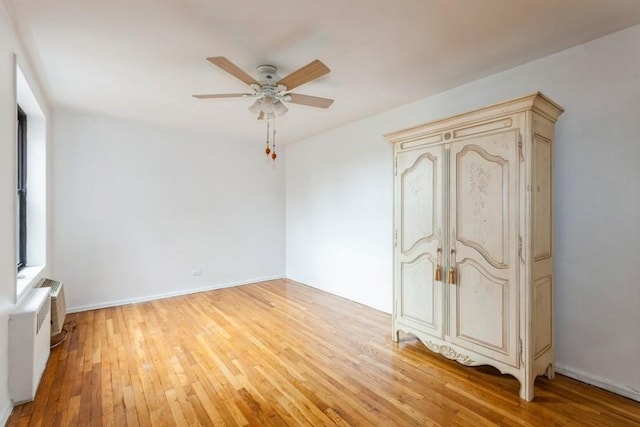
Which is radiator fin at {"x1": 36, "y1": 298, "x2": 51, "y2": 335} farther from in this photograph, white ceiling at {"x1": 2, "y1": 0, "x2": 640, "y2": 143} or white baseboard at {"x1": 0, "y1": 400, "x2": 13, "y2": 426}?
white ceiling at {"x1": 2, "y1": 0, "x2": 640, "y2": 143}

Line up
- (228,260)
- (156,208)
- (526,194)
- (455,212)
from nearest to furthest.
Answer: (526,194) → (455,212) → (156,208) → (228,260)

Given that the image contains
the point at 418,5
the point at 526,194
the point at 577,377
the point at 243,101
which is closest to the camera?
the point at 418,5

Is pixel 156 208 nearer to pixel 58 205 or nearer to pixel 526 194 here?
pixel 58 205

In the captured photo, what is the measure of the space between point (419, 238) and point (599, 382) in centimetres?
165

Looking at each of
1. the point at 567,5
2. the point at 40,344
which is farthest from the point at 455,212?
the point at 40,344

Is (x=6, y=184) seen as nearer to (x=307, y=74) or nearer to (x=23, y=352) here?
(x=23, y=352)

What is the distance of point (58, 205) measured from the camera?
3963mm

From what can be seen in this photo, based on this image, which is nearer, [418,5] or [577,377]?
[418,5]

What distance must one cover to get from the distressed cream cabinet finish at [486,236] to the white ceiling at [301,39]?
530 mm

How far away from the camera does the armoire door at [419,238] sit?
8.91 feet

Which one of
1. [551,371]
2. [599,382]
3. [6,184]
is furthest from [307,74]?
[599,382]

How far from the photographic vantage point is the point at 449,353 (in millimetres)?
2615

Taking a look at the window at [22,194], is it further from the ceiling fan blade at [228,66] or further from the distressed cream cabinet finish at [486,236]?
the distressed cream cabinet finish at [486,236]

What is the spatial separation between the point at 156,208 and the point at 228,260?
1433 millimetres
